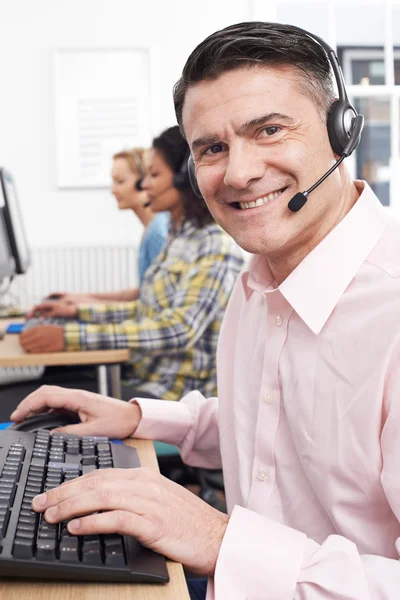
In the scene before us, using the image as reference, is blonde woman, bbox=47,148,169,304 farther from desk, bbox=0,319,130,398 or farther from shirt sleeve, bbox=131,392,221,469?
shirt sleeve, bbox=131,392,221,469

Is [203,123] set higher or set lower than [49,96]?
lower

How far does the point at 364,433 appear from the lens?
839mm

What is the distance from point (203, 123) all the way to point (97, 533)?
519 mm

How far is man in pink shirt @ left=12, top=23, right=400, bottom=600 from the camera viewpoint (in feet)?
2.36

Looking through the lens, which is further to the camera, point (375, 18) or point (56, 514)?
point (375, 18)

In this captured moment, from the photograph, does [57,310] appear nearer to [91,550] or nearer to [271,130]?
[271,130]

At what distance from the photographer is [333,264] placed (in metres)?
0.93

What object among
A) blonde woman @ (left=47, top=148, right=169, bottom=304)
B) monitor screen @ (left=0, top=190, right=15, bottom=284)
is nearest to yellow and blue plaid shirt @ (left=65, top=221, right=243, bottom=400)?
monitor screen @ (left=0, top=190, right=15, bottom=284)

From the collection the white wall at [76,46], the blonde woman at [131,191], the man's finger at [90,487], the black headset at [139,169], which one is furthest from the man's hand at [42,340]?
the white wall at [76,46]

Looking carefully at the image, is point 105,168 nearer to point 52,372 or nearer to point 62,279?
point 62,279

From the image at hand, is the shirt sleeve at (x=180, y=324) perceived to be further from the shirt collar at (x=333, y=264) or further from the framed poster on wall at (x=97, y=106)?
the framed poster on wall at (x=97, y=106)

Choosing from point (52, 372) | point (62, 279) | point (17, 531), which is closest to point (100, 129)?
point (62, 279)

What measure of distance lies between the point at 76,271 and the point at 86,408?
4567mm

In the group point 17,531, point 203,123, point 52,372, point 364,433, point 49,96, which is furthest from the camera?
point 49,96
